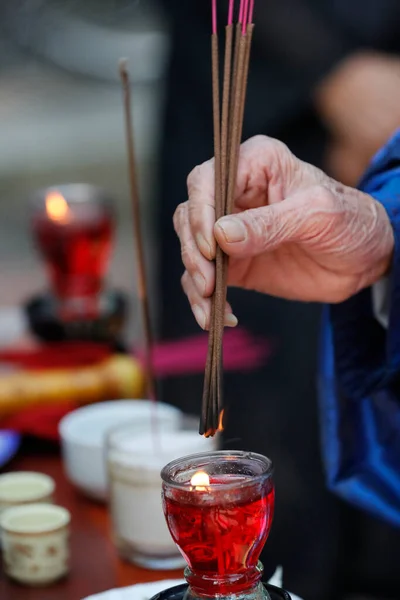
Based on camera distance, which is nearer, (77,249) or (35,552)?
(35,552)

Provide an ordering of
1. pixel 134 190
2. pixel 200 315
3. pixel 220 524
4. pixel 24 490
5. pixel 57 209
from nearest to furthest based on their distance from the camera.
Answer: pixel 220 524 → pixel 200 315 → pixel 134 190 → pixel 24 490 → pixel 57 209

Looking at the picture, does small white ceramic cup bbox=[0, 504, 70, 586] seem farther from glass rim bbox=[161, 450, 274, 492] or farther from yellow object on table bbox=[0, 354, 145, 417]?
yellow object on table bbox=[0, 354, 145, 417]

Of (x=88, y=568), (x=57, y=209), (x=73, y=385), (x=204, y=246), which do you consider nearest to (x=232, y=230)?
(x=204, y=246)

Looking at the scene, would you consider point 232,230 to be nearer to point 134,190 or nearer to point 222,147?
point 222,147

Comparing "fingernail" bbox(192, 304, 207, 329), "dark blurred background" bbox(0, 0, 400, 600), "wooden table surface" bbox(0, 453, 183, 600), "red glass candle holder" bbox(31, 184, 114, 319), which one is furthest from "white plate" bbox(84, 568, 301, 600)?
"dark blurred background" bbox(0, 0, 400, 600)

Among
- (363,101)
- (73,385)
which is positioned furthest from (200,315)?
(363,101)

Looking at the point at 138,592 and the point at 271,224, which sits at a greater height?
the point at 271,224

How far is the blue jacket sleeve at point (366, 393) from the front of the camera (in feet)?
3.37

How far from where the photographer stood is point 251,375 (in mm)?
2160

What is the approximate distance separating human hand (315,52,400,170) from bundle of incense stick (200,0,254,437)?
1.20 metres

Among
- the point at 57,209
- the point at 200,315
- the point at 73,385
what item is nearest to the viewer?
the point at 200,315

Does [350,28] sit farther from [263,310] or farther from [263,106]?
[263,310]

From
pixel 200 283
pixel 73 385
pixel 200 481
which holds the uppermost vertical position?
pixel 200 283

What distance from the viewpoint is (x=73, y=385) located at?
1.44 m
